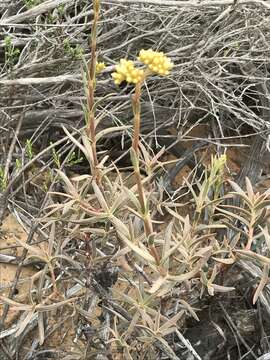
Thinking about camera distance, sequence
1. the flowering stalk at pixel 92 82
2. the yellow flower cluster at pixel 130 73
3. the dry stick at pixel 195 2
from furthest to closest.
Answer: the dry stick at pixel 195 2
the flowering stalk at pixel 92 82
the yellow flower cluster at pixel 130 73

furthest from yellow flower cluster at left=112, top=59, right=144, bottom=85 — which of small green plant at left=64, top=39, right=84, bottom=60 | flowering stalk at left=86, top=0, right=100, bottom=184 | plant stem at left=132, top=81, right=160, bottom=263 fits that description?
small green plant at left=64, top=39, right=84, bottom=60

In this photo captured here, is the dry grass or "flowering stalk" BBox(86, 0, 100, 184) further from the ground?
"flowering stalk" BBox(86, 0, 100, 184)

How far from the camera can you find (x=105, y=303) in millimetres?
1719

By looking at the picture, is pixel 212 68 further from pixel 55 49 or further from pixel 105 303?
pixel 105 303

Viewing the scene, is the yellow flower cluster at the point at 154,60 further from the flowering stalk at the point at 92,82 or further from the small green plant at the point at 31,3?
the small green plant at the point at 31,3

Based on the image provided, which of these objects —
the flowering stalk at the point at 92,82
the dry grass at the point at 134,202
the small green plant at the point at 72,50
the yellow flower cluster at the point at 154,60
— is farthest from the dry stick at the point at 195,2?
the yellow flower cluster at the point at 154,60

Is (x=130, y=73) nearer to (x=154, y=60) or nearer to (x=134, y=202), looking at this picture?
(x=154, y=60)

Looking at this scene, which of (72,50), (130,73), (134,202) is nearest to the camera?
(130,73)

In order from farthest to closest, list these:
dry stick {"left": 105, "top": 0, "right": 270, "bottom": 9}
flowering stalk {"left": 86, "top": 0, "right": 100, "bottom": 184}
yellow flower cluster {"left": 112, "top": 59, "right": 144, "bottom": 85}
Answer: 1. dry stick {"left": 105, "top": 0, "right": 270, "bottom": 9}
2. flowering stalk {"left": 86, "top": 0, "right": 100, "bottom": 184}
3. yellow flower cluster {"left": 112, "top": 59, "right": 144, "bottom": 85}

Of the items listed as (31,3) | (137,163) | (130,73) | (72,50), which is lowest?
(72,50)

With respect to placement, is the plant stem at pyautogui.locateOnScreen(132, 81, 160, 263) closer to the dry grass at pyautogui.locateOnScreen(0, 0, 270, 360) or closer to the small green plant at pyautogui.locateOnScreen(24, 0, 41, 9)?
the dry grass at pyautogui.locateOnScreen(0, 0, 270, 360)

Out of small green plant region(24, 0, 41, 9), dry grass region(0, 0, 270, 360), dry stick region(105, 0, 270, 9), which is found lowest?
dry grass region(0, 0, 270, 360)

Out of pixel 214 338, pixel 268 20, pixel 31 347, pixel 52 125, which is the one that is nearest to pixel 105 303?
pixel 31 347

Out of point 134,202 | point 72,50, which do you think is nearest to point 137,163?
point 134,202
